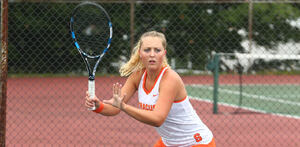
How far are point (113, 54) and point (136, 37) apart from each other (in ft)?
3.71

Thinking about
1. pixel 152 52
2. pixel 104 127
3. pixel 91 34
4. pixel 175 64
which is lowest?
pixel 104 127

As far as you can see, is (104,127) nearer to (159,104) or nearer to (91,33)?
(91,33)

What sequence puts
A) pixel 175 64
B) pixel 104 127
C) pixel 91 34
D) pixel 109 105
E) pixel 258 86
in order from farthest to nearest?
pixel 258 86 → pixel 175 64 → pixel 104 127 → pixel 91 34 → pixel 109 105

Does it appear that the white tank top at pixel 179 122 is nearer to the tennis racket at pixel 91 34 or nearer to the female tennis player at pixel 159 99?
the female tennis player at pixel 159 99

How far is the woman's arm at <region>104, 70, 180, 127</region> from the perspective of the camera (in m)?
2.65

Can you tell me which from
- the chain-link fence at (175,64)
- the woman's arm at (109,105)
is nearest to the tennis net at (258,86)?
the chain-link fence at (175,64)

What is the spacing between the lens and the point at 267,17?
14.1m

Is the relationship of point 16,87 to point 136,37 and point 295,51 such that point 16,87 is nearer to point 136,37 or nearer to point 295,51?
point 136,37

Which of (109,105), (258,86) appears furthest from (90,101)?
(258,86)

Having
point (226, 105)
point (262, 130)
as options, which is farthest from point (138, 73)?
point (226, 105)

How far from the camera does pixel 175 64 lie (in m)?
13.3

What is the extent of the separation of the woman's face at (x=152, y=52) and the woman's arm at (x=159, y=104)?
4.4 inches

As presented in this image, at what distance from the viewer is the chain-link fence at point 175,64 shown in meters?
7.69

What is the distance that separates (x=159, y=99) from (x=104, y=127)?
4239 millimetres
